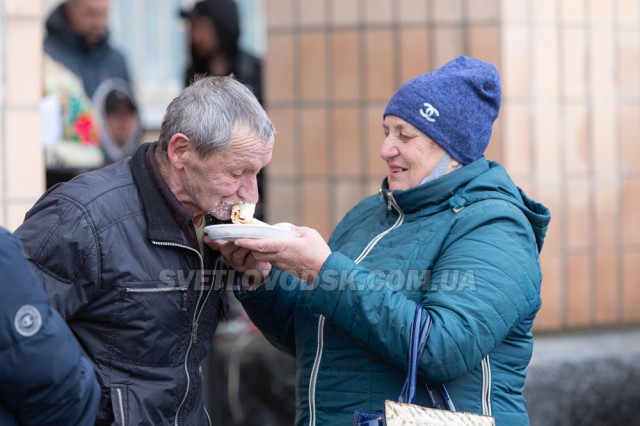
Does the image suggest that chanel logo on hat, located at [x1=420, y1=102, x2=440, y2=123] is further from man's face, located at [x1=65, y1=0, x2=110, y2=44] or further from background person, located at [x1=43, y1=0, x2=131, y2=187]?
man's face, located at [x1=65, y1=0, x2=110, y2=44]

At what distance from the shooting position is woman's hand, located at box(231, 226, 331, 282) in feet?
9.37

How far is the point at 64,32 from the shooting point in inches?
234

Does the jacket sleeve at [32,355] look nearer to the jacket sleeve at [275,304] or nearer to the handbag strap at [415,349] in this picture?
the handbag strap at [415,349]

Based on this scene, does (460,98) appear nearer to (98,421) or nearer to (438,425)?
(438,425)

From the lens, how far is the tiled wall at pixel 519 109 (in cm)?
541

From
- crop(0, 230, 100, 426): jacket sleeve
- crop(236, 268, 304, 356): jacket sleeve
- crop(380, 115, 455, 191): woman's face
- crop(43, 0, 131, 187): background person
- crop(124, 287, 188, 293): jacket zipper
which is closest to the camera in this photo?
crop(0, 230, 100, 426): jacket sleeve

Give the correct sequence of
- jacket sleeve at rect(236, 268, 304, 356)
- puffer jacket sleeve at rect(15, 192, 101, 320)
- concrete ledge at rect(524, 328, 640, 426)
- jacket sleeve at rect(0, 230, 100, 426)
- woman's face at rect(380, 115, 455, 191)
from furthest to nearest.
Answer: concrete ledge at rect(524, 328, 640, 426) < jacket sleeve at rect(236, 268, 304, 356) < woman's face at rect(380, 115, 455, 191) < puffer jacket sleeve at rect(15, 192, 101, 320) < jacket sleeve at rect(0, 230, 100, 426)

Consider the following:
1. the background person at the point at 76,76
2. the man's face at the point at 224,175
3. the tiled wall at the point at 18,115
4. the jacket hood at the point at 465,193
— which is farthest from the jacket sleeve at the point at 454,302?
the background person at the point at 76,76

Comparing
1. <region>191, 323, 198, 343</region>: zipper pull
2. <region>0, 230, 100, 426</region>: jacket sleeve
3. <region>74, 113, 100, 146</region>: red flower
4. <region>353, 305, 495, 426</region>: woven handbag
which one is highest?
<region>74, 113, 100, 146</region>: red flower

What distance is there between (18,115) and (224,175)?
1451 mm

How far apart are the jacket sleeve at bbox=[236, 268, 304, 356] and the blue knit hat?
673 millimetres

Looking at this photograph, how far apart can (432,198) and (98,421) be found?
3.92 feet

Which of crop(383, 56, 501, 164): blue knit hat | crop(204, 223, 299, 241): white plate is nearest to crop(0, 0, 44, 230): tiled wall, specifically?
crop(204, 223, 299, 241): white plate

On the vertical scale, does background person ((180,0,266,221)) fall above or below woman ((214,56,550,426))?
above
